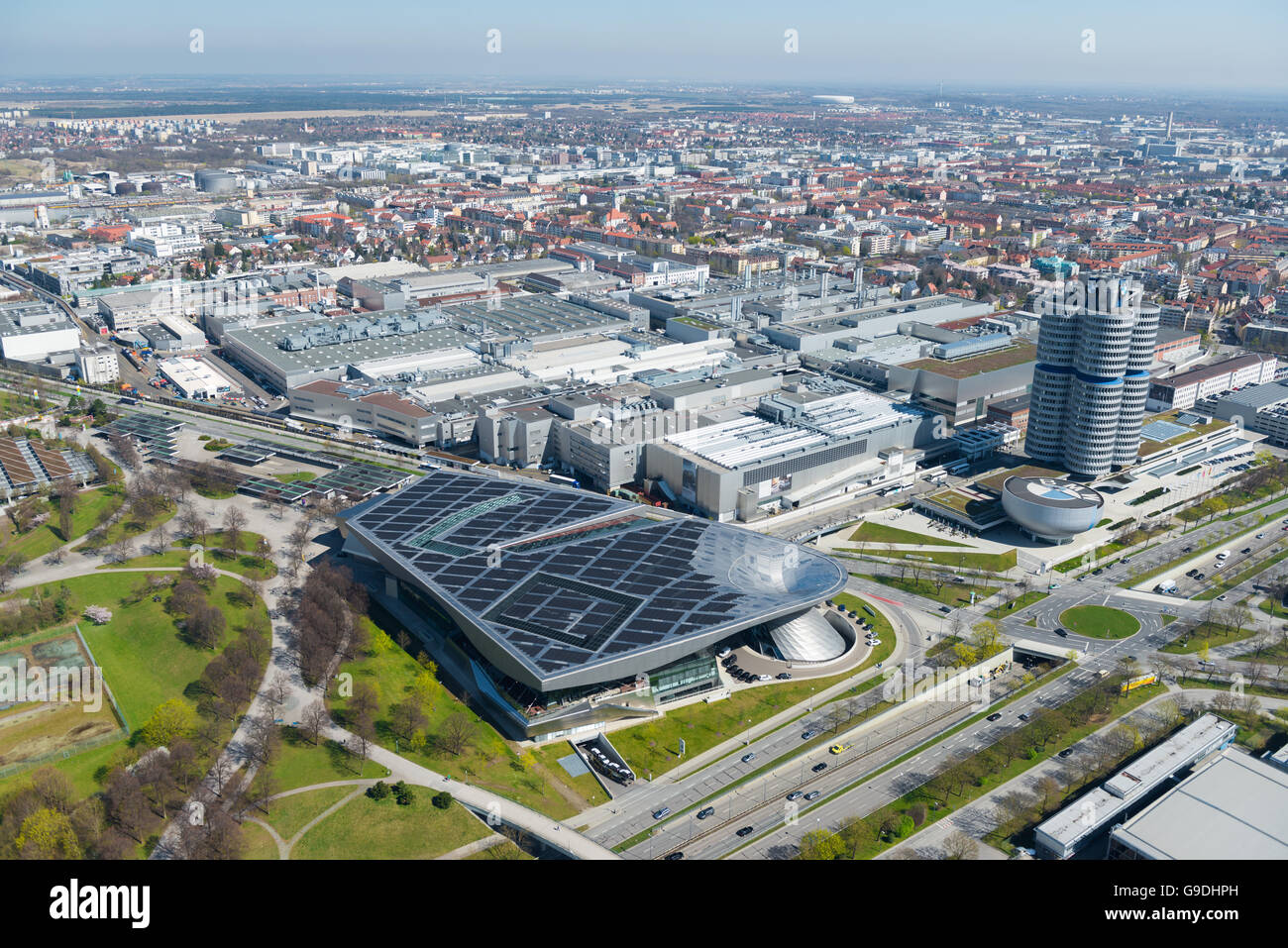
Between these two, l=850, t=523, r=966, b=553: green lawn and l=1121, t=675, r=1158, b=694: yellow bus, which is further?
l=850, t=523, r=966, b=553: green lawn

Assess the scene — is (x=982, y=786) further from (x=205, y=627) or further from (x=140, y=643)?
(x=140, y=643)

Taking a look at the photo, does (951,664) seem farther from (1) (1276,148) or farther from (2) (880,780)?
(1) (1276,148)

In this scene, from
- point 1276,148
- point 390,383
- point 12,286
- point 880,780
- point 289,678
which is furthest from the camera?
point 1276,148

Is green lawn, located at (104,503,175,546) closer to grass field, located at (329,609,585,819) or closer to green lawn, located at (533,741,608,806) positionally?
grass field, located at (329,609,585,819)

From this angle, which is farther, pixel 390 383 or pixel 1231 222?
pixel 1231 222

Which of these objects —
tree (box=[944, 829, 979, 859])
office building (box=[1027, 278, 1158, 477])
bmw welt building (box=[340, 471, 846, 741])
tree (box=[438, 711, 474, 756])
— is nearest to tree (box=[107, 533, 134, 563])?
bmw welt building (box=[340, 471, 846, 741])

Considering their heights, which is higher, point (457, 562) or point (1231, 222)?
point (1231, 222)
